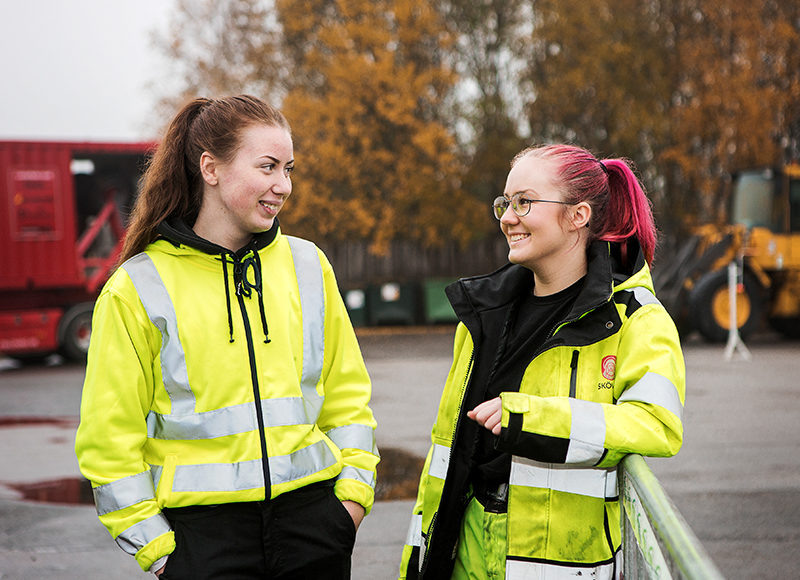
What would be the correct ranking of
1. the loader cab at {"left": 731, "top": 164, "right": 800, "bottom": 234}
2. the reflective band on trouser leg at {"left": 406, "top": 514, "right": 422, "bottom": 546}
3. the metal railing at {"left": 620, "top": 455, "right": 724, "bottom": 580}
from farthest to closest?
the loader cab at {"left": 731, "top": 164, "right": 800, "bottom": 234}
the reflective band on trouser leg at {"left": 406, "top": 514, "right": 422, "bottom": 546}
the metal railing at {"left": 620, "top": 455, "right": 724, "bottom": 580}

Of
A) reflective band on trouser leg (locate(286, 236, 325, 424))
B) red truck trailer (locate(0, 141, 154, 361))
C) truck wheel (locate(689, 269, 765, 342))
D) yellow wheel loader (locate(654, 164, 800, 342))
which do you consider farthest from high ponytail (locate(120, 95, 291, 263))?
truck wheel (locate(689, 269, 765, 342))

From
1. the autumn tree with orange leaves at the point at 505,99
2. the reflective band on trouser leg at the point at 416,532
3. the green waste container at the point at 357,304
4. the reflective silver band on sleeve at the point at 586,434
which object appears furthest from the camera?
the green waste container at the point at 357,304

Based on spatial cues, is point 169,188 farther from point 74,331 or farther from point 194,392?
point 74,331

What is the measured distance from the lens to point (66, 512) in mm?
5789

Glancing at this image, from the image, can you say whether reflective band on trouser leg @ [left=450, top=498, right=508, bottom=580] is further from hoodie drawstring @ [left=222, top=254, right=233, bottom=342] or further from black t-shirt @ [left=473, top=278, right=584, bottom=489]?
hoodie drawstring @ [left=222, top=254, right=233, bottom=342]

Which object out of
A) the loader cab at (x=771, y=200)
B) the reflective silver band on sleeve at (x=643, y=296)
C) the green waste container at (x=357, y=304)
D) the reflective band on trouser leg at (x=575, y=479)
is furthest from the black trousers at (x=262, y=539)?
the green waste container at (x=357, y=304)

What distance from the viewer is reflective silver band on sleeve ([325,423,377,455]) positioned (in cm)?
253

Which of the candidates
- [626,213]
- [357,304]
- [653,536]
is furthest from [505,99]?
[653,536]

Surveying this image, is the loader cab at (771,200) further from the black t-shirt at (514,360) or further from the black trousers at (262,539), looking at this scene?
the black trousers at (262,539)

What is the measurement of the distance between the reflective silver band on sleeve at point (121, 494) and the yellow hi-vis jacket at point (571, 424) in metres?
0.74

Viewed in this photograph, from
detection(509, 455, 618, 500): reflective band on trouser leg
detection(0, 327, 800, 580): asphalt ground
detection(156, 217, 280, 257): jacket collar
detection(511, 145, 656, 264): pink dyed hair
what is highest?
detection(511, 145, 656, 264): pink dyed hair

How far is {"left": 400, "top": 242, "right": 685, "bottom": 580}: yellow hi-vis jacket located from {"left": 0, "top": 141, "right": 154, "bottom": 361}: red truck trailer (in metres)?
12.3

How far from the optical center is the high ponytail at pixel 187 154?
93.7 inches

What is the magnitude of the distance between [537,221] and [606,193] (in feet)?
0.77
